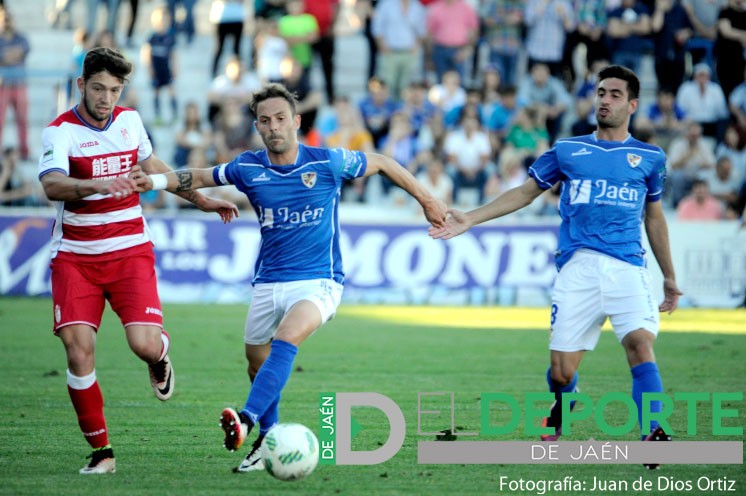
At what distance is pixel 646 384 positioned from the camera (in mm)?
7691

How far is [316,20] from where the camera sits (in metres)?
23.3

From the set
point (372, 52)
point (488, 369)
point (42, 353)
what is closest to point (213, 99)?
point (372, 52)

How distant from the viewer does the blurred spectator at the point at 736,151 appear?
21500mm

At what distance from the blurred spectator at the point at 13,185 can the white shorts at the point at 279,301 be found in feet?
46.4

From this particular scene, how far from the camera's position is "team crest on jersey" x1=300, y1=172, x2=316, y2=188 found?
7754mm

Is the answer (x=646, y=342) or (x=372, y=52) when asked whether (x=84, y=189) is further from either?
(x=372, y=52)

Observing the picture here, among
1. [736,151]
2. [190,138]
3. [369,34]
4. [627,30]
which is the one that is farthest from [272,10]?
[736,151]

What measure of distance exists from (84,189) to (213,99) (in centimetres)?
1576

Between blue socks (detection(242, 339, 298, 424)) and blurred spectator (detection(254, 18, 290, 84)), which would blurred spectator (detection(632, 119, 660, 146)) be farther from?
blue socks (detection(242, 339, 298, 424))

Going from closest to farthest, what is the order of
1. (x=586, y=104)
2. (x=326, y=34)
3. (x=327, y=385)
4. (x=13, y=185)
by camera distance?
(x=327, y=385) → (x=13, y=185) → (x=586, y=104) → (x=326, y=34)

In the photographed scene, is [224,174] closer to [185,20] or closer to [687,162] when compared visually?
[687,162]

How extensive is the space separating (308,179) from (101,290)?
156cm

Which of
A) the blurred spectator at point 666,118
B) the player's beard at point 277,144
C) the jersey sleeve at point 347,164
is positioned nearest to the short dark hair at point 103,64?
the player's beard at point 277,144

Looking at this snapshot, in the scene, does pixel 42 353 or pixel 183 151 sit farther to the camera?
pixel 183 151
